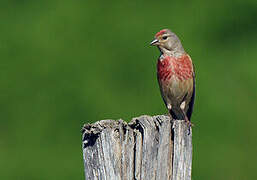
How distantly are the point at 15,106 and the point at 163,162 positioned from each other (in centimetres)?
782

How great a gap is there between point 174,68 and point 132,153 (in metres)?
2.86

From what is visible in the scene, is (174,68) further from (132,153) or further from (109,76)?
(109,76)

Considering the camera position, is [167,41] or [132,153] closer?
[132,153]

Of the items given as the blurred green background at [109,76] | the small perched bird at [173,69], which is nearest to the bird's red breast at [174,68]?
the small perched bird at [173,69]

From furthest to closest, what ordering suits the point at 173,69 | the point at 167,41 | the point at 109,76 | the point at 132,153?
the point at 109,76, the point at 167,41, the point at 173,69, the point at 132,153

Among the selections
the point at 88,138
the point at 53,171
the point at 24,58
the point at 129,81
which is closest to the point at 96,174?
the point at 88,138

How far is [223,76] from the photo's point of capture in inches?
478

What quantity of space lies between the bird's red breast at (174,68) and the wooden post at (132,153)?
2.65 metres

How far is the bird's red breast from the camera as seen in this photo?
281 inches

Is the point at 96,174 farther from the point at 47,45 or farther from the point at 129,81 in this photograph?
the point at 47,45

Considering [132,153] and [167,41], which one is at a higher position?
[167,41]

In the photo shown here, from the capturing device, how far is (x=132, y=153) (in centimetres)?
438

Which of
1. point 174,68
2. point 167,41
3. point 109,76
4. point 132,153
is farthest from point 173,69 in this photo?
point 109,76

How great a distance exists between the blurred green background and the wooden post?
6.02 meters
